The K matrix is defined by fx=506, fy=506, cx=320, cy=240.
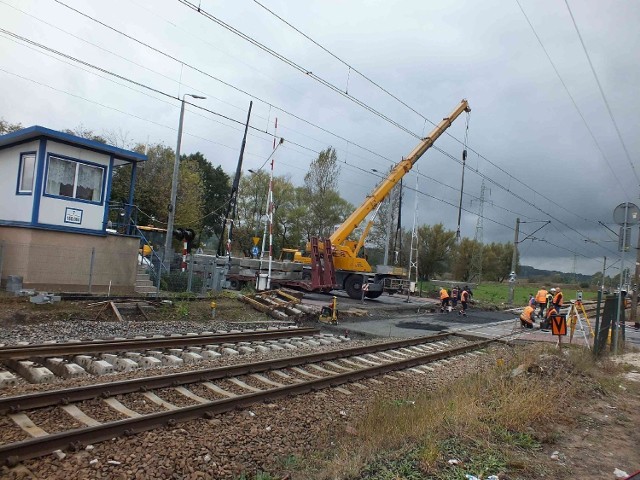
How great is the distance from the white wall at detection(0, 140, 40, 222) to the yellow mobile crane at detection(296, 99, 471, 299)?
15.2 meters

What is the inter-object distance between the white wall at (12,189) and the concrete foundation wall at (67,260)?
0.64 metres

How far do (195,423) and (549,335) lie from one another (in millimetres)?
15866

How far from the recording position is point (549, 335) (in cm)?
1839

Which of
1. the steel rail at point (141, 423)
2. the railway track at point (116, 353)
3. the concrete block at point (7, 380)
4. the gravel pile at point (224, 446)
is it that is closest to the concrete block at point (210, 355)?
the railway track at point (116, 353)

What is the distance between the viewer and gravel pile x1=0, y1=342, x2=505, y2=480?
15.2ft

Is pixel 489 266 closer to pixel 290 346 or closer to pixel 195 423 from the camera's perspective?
pixel 290 346

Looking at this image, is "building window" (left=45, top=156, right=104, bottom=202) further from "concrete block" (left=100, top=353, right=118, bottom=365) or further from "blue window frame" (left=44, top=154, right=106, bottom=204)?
"concrete block" (left=100, top=353, right=118, bottom=365)

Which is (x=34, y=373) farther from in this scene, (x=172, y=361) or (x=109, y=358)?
(x=172, y=361)

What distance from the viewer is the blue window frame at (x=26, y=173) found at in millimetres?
16234

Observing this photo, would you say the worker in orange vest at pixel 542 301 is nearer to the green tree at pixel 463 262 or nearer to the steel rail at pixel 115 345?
the steel rail at pixel 115 345

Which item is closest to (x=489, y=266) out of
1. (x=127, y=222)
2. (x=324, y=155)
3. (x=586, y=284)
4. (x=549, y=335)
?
(x=586, y=284)

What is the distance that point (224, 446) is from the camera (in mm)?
5453

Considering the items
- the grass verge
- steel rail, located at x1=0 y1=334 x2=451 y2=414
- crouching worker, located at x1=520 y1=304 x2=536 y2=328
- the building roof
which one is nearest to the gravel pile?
the grass verge

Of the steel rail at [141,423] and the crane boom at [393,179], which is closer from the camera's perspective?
the steel rail at [141,423]
